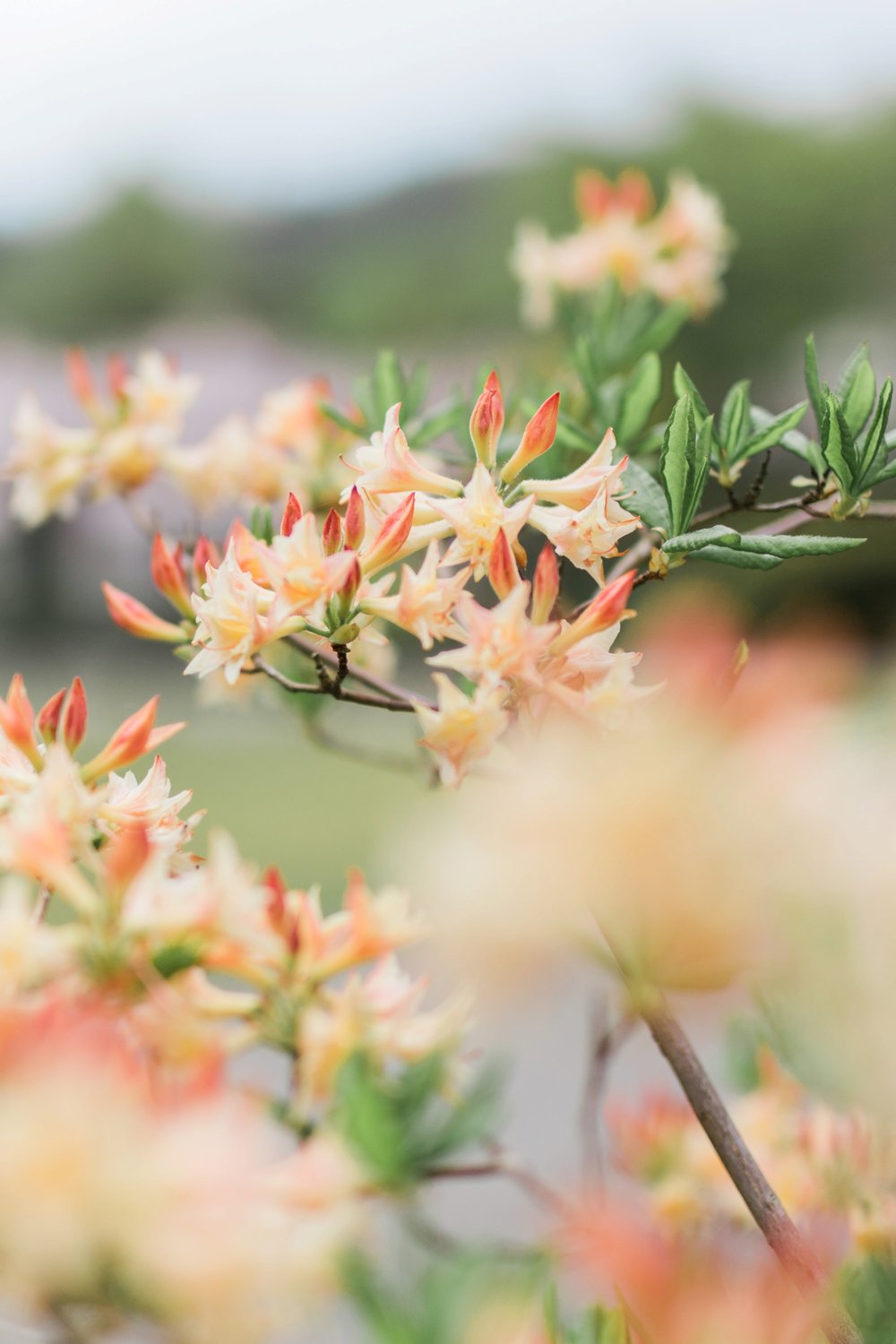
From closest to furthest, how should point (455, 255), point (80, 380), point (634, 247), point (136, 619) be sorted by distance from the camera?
point (136, 619)
point (80, 380)
point (634, 247)
point (455, 255)

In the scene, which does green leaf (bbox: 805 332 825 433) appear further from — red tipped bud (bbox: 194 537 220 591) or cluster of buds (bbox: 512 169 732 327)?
cluster of buds (bbox: 512 169 732 327)

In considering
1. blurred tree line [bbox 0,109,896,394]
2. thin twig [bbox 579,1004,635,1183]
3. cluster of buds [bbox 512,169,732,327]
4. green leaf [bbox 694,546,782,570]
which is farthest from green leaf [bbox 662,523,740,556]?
blurred tree line [bbox 0,109,896,394]

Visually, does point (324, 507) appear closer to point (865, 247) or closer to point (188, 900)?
point (188, 900)

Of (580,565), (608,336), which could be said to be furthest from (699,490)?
(608,336)

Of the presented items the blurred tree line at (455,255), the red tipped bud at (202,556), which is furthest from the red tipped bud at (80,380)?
the blurred tree line at (455,255)

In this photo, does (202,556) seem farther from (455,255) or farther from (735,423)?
(455,255)

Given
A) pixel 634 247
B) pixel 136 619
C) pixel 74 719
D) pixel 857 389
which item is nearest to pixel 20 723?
pixel 74 719
